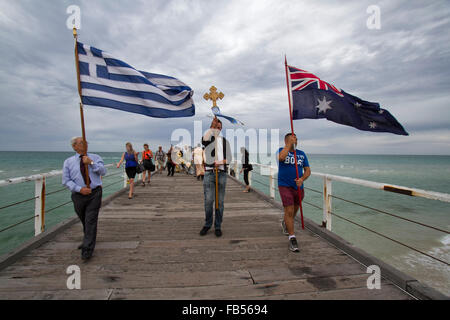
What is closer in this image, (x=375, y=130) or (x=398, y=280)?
(x=398, y=280)

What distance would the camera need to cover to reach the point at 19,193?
17172mm

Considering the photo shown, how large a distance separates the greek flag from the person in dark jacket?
3.44 ft

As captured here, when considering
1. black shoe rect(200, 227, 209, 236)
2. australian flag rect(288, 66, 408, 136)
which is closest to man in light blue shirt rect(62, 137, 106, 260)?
black shoe rect(200, 227, 209, 236)

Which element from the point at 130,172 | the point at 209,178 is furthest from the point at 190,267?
the point at 130,172

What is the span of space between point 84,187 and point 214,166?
1972 millimetres

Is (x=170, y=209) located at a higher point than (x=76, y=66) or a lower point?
lower

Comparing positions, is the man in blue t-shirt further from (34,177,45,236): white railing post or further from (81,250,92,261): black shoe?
(34,177,45,236): white railing post

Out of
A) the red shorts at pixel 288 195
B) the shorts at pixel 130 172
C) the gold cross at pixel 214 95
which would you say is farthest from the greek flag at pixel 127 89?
the shorts at pixel 130 172

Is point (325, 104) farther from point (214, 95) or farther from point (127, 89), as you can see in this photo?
point (127, 89)

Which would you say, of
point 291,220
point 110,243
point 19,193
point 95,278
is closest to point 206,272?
point 95,278

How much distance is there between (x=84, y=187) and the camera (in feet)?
9.55
